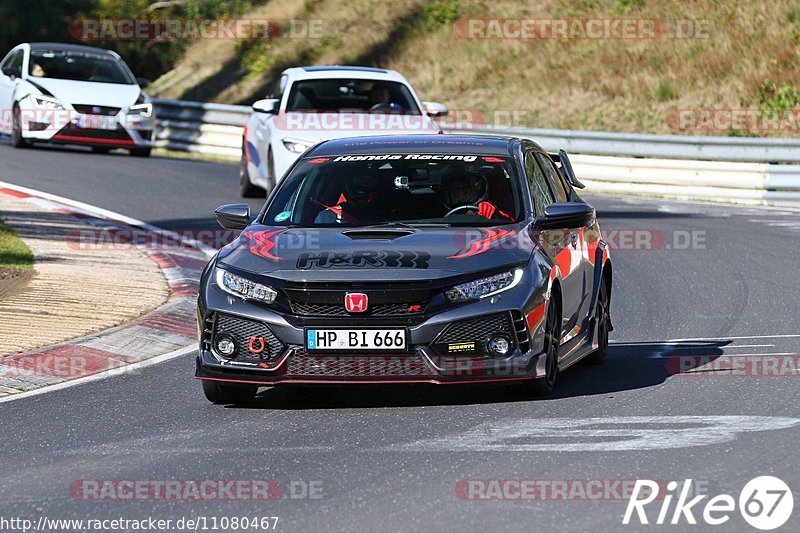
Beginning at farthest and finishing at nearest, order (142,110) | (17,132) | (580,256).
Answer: (17,132), (142,110), (580,256)

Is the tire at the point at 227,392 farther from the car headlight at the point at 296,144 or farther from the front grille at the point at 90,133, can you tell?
the front grille at the point at 90,133

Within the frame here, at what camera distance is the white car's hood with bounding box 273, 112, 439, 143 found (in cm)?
1916

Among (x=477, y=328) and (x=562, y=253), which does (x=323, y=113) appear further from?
(x=477, y=328)

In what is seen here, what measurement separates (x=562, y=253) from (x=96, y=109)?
57.7 ft

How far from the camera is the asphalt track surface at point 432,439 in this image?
6.47 meters

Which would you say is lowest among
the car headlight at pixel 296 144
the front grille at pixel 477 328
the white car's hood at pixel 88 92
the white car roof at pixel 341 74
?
the white car's hood at pixel 88 92

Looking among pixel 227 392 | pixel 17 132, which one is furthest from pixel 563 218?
pixel 17 132

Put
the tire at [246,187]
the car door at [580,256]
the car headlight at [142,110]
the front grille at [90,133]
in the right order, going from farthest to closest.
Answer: the car headlight at [142,110] → the front grille at [90,133] → the tire at [246,187] → the car door at [580,256]

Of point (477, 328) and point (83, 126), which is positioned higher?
point (477, 328)

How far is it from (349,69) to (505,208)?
11.3m

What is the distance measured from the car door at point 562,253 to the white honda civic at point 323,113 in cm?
888

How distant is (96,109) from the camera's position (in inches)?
1020

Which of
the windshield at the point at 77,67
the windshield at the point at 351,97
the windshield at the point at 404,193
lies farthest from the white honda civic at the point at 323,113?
the windshield at the point at 404,193

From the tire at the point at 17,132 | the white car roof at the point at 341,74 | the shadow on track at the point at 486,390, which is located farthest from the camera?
the tire at the point at 17,132
